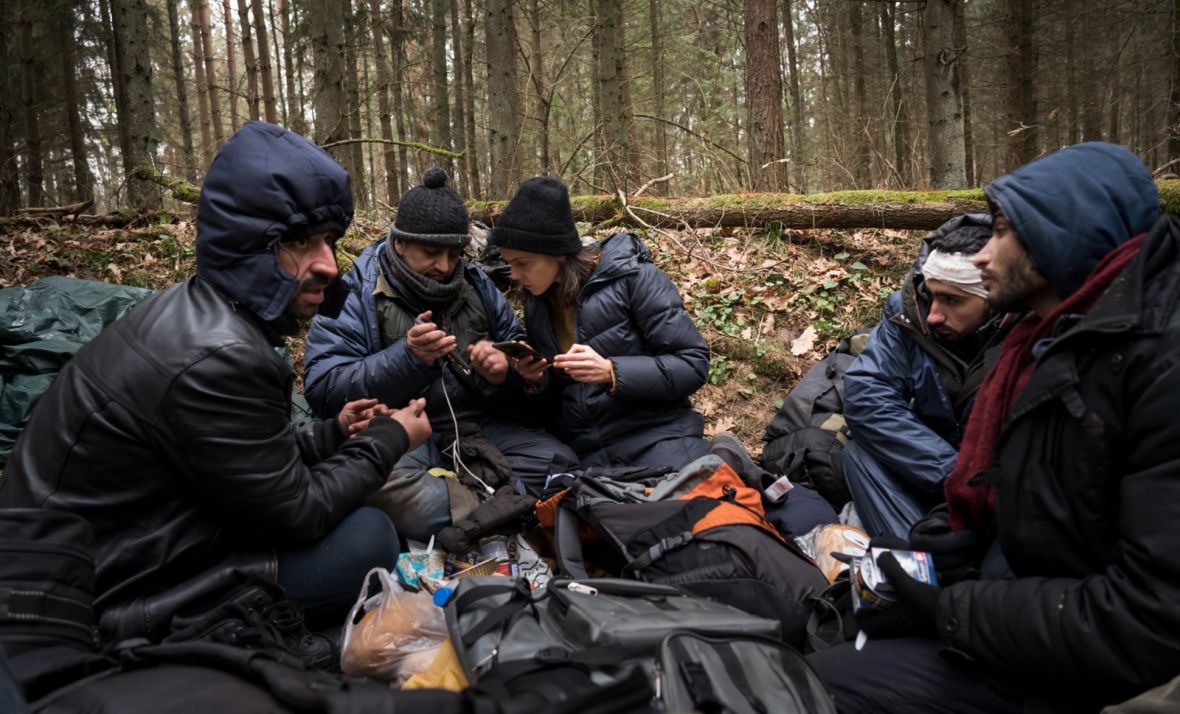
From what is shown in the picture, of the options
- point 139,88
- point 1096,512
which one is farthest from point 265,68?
point 1096,512

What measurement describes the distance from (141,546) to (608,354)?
2.35 metres

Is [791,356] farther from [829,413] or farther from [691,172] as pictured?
[691,172]

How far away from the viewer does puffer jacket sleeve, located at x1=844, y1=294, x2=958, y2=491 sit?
346cm

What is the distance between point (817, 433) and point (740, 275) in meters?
2.54

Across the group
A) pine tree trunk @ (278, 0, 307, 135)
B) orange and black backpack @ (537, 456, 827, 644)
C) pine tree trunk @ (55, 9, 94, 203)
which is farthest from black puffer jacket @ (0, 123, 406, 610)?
pine tree trunk @ (278, 0, 307, 135)

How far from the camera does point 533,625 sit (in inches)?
88.1

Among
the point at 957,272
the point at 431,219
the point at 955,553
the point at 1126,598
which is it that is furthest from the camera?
the point at 431,219

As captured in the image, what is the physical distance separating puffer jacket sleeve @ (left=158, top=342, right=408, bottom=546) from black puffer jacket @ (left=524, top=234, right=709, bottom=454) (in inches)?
65.2

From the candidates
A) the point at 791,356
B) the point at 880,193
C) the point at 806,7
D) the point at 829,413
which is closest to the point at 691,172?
the point at 806,7

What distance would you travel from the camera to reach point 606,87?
10523 millimetres

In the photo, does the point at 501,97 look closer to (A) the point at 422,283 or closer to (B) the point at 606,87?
(B) the point at 606,87

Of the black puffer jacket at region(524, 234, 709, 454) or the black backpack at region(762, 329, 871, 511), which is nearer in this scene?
the black puffer jacket at region(524, 234, 709, 454)

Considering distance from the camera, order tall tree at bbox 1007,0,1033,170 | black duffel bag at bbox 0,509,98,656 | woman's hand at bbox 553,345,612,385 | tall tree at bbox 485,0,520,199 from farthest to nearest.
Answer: tall tree at bbox 1007,0,1033,170 < tall tree at bbox 485,0,520,199 < woman's hand at bbox 553,345,612,385 < black duffel bag at bbox 0,509,98,656

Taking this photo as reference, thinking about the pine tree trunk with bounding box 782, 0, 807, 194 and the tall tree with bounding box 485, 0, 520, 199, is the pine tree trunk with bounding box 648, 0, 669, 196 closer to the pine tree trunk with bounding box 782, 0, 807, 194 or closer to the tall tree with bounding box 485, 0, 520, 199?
the pine tree trunk with bounding box 782, 0, 807, 194
